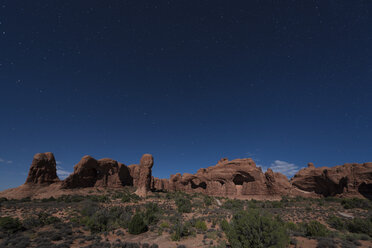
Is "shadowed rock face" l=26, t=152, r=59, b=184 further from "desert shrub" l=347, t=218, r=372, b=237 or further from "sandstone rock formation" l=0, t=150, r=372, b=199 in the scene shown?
"desert shrub" l=347, t=218, r=372, b=237

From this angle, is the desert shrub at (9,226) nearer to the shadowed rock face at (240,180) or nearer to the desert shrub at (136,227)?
the desert shrub at (136,227)

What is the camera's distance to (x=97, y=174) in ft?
122

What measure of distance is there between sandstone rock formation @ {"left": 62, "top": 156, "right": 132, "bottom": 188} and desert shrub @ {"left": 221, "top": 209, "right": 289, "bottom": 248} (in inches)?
1422

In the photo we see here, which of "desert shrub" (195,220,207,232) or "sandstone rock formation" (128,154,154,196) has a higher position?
"sandstone rock formation" (128,154,154,196)

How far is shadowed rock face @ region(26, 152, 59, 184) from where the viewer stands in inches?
1125

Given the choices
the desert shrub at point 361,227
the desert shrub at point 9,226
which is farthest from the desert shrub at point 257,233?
the desert shrub at point 9,226

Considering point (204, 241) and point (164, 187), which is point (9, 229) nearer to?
point (204, 241)

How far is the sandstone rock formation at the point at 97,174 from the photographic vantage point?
32.5 meters

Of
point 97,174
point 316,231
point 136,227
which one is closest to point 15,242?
point 136,227

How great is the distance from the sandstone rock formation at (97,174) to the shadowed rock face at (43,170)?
3359 millimetres

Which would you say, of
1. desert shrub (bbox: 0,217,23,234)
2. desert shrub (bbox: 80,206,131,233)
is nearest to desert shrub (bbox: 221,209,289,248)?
desert shrub (bbox: 80,206,131,233)

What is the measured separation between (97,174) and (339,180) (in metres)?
56.7

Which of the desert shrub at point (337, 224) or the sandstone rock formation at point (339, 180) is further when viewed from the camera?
the sandstone rock formation at point (339, 180)

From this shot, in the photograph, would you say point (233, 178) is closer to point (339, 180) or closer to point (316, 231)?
point (339, 180)
